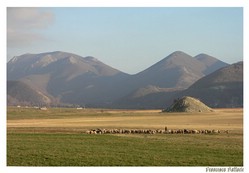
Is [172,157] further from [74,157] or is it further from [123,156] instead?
[74,157]

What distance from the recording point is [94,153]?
110ft
